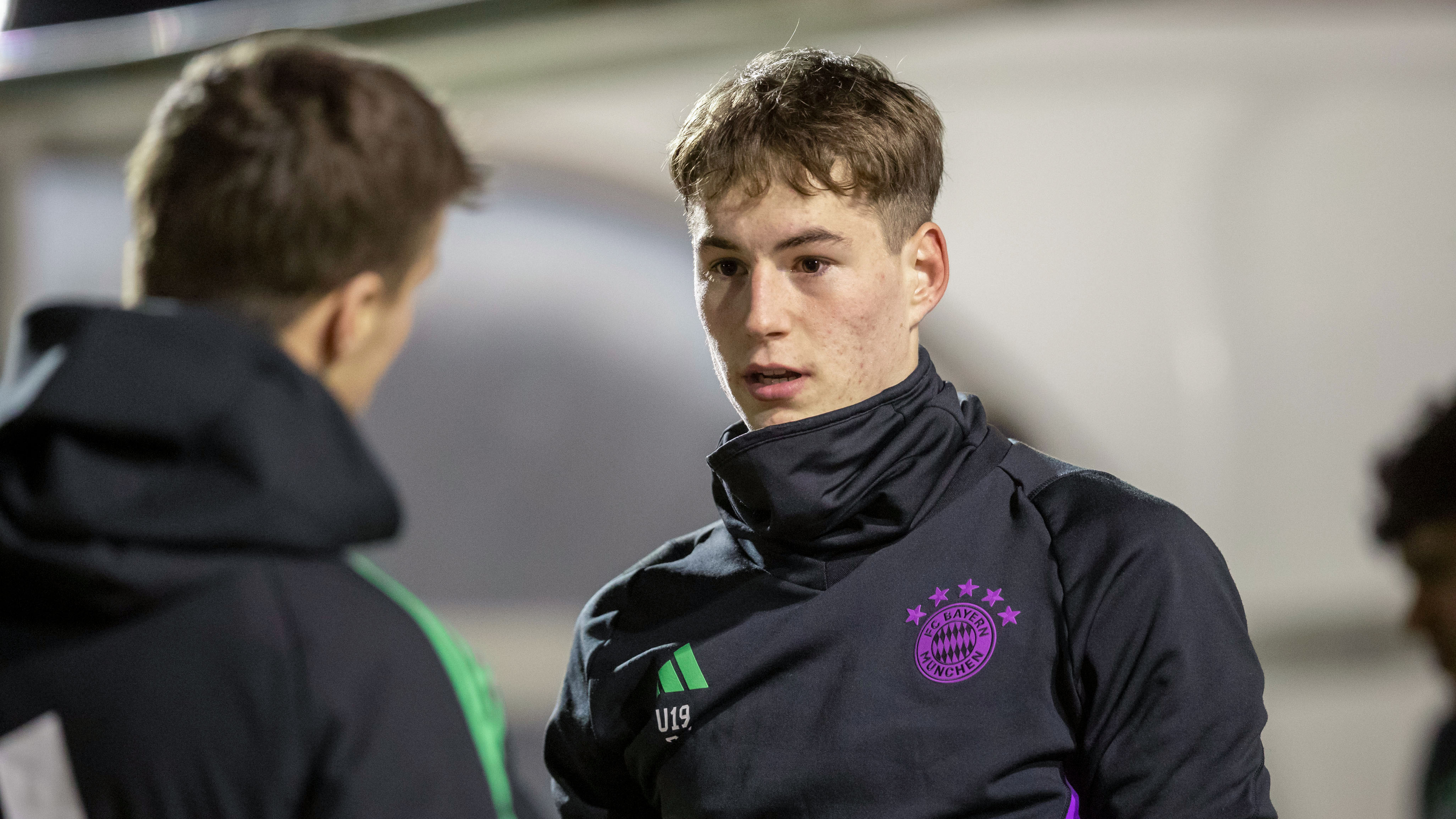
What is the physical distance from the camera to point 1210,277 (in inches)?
94.0

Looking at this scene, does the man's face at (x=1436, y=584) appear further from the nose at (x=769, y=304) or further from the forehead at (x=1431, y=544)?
the nose at (x=769, y=304)

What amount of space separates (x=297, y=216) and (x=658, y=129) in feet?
6.47

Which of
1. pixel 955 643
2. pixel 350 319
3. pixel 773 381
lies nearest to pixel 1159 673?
pixel 955 643

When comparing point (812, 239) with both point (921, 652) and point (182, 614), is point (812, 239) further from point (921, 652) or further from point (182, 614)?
point (182, 614)

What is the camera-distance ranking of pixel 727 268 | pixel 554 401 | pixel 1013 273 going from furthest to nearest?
pixel 554 401
pixel 1013 273
pixel 727 268

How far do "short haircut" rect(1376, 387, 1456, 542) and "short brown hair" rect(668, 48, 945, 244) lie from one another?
1.58 m

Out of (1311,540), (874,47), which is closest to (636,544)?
(874,47)

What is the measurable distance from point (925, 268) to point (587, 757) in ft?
1.99

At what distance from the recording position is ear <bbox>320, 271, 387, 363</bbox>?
3.04ft

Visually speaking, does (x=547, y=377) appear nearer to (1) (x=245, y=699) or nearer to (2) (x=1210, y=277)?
(2) (x=1210, y=277)

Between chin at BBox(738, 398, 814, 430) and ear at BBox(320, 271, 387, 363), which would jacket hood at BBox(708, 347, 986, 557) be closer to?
chin at BBox(738, 398, 814, 430)

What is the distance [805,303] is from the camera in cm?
111

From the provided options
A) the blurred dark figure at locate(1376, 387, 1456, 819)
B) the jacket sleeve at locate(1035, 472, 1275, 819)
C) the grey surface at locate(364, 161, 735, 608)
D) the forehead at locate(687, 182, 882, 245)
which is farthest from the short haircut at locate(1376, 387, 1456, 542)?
the forehead at locate(687, 182, 882, 245)

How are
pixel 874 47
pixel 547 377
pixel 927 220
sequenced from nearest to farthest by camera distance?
pixel 927 220
pixel 874 47
pixel 547 377
